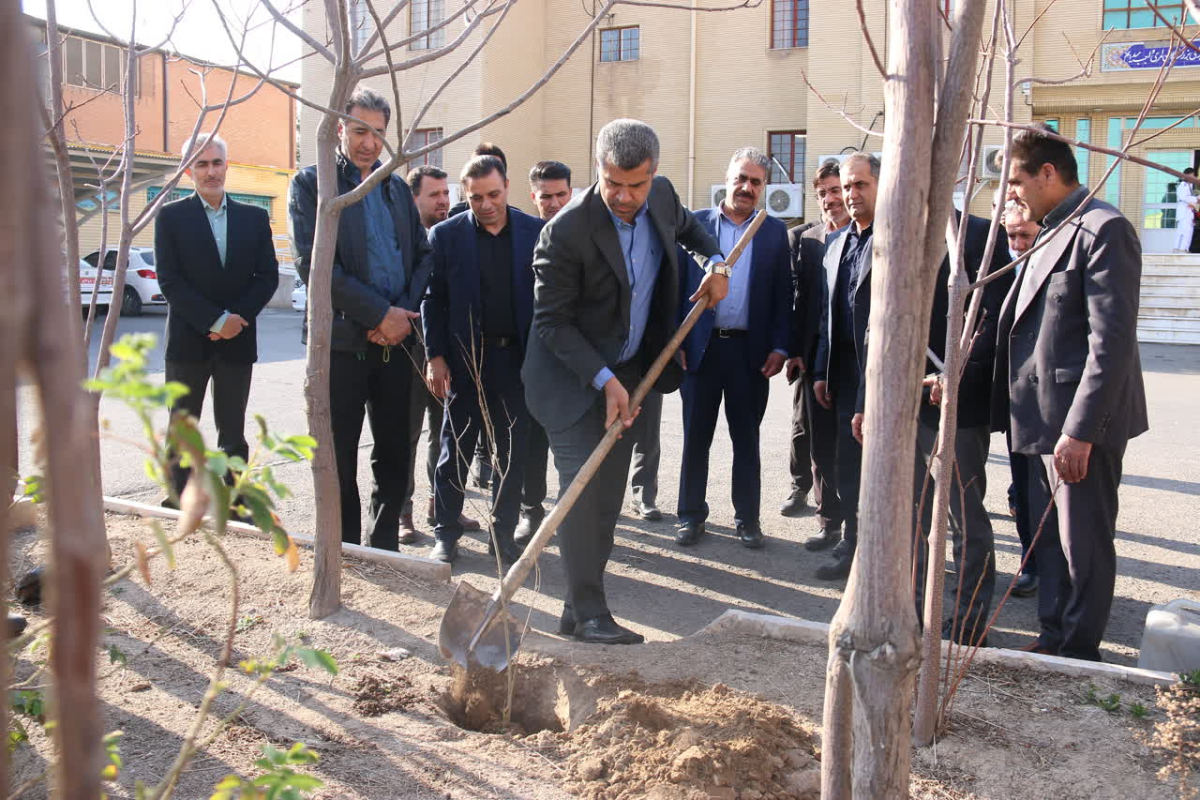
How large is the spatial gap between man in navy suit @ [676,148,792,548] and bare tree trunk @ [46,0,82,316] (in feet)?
10.4

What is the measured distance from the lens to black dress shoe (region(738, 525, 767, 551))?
18.8ft

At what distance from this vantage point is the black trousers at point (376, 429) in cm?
488

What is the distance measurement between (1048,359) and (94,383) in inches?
141

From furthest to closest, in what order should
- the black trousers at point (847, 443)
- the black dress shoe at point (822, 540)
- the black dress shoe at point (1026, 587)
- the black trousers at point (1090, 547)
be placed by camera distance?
the black dress shoe at point (822, 540) → the black trousers at point (847, 443) → the black dress shoe at point (1026, 587) → the black trousers at point (1090, 547)

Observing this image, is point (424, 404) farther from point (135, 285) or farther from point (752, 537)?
point (135, 285)

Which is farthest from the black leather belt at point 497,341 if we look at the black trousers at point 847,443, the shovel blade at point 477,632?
the shovel blade at point 477,632

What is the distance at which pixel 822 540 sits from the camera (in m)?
5.72

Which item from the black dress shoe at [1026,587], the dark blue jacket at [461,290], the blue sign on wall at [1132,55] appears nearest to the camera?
the black dress shoe at [1026,587]

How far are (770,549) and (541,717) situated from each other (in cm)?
261

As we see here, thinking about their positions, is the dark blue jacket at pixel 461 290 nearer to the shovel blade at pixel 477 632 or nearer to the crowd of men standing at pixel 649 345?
the crowd of men standing at pixel 649 345

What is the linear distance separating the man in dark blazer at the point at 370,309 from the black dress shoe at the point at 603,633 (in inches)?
53.3

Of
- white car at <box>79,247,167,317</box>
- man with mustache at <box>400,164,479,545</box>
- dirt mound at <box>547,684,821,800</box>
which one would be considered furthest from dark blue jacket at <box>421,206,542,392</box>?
white car at <box>79,247,167,317</box>

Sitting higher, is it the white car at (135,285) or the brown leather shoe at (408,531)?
the white car at (135,285)

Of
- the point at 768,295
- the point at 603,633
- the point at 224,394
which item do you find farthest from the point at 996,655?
the point at 224,394
